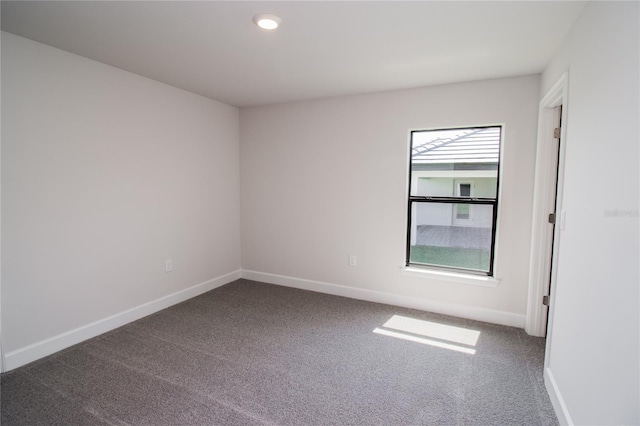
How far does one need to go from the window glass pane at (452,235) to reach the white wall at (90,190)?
2.56m

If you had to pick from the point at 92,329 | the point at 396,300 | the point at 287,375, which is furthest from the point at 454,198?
A: the point at 92,329

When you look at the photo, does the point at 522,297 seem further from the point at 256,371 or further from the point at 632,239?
the point at 256,371

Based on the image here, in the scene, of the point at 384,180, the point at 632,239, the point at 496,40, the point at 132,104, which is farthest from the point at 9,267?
the point at 496,40

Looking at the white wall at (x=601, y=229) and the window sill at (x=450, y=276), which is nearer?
the white wall at (x=601, y=229)

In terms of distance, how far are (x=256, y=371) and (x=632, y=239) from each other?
226cm

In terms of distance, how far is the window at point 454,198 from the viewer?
3248 millimetres

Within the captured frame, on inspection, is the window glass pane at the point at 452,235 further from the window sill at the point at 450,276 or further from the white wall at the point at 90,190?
the white wall at the point at 90,190

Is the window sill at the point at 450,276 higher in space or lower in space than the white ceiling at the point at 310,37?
lower

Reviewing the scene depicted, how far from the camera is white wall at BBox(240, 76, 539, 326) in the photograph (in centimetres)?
307

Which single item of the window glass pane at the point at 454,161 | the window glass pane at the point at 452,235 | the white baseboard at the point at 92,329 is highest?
the window glass pane at the point at 454,161

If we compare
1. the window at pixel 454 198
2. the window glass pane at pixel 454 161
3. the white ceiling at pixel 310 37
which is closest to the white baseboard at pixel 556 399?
the window at pixel 454 198

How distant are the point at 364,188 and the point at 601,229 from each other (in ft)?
7.88

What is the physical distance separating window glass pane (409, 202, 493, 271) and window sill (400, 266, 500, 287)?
0.11 meters

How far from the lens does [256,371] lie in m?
2.35
